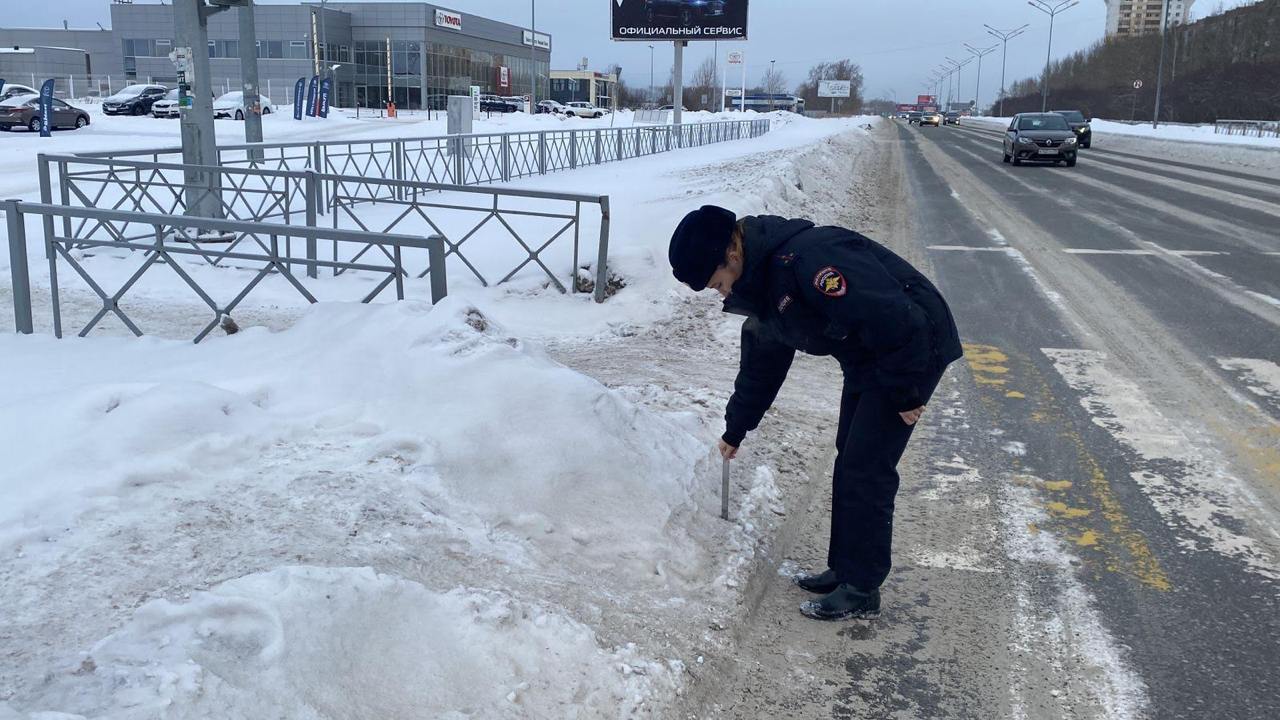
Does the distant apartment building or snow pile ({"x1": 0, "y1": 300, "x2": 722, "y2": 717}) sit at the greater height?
the distant apartment building

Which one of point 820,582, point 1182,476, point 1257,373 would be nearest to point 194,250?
point 820,582

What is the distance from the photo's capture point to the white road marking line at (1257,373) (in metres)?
→ 6.38

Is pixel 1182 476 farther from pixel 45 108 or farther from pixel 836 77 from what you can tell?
pixel 836 77

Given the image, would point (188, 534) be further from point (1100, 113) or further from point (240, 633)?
point (1100, 113)

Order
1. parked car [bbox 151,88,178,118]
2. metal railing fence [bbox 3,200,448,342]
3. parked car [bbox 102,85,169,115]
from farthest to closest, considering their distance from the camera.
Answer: parked car [bbox 102,85,169,115] < parked car [bbox 151,88,178,118] < metal railing fence [bbox 3,200,448,342]

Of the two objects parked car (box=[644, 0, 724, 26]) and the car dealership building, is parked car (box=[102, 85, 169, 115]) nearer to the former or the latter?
parked car (box=[644, 0, 724, 26])

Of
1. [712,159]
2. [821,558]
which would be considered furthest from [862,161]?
[821,558]

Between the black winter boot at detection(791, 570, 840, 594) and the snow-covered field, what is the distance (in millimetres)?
259

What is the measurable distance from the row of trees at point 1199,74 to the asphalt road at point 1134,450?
57698 millimetres

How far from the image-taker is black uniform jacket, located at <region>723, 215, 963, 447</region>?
3.08 m

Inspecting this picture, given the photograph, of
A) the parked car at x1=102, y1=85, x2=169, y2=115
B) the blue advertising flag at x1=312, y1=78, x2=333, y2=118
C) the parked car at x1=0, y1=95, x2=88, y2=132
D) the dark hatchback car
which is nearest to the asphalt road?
the dark hatchback car

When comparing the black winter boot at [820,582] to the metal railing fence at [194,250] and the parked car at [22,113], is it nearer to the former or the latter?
the metal railing fence at [194,250]

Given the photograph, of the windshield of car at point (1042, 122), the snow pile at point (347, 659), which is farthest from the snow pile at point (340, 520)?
the windshield of car at point (1042, 122)

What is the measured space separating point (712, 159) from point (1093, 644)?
970 inches
